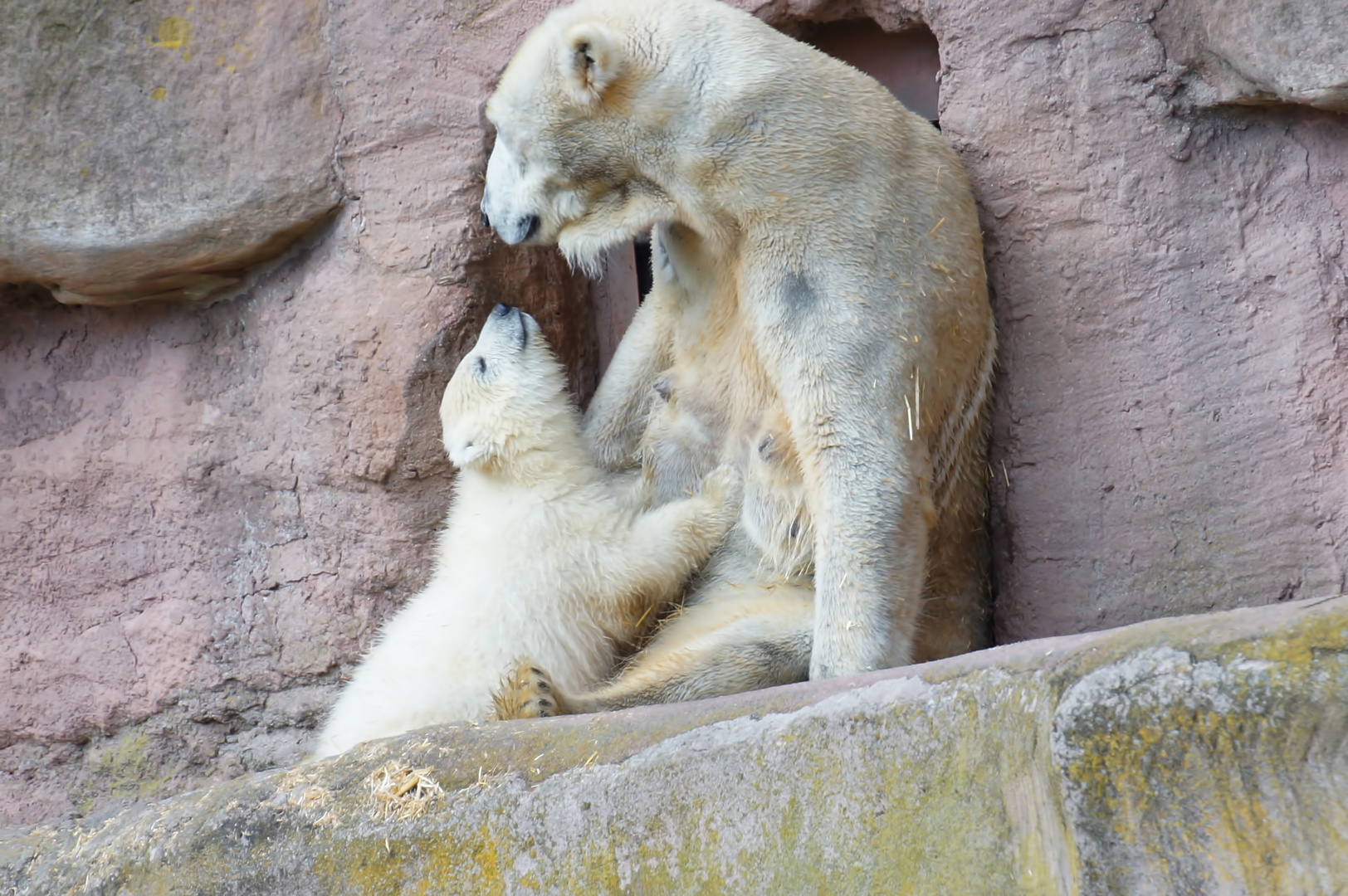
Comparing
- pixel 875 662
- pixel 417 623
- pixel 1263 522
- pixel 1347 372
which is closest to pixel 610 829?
pixel 875 662

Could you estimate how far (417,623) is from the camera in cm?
343

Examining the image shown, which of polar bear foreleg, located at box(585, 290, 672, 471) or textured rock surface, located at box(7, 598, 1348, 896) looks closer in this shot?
textured rock surface, located at box(7, 598, 1348, 896)

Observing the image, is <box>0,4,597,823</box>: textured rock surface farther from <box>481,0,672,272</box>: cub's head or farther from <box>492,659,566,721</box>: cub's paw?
<box>492,659,566,721</box>: cub's paw

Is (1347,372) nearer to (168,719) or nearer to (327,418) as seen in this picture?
(327,418)

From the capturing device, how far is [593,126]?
320 centimetres

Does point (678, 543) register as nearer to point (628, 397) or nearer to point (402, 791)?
point (628, 397)

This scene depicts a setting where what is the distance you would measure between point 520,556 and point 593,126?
1.09 metres

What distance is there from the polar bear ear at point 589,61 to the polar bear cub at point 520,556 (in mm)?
828

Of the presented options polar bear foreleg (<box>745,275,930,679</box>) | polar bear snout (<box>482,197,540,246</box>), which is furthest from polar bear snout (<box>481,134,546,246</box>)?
polar bear foreleg (<box>745,275,930,679</box>)

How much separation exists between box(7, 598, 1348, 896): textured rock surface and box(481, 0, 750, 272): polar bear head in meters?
1.25

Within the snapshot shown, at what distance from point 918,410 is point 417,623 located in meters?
1.36

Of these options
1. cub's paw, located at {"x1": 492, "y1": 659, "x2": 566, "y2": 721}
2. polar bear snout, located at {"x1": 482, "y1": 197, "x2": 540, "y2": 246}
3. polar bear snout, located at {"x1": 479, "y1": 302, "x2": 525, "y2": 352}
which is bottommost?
cub's paw, located at {"x1": 492, "y1": 659, "x2": 566, "y2": 721}

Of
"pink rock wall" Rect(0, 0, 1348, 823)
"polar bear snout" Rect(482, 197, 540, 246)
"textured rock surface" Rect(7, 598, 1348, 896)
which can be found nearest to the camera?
"textured rock surface" Rect(7, 598, 1348, 896)

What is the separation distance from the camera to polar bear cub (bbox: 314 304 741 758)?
3289 mm
